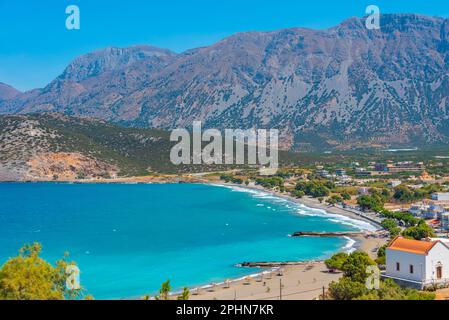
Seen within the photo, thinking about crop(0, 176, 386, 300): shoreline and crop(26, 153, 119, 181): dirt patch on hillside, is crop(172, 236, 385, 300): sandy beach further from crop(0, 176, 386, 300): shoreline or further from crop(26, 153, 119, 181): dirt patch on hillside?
crop(26, 153, 119, 181): dirt patch on hillside

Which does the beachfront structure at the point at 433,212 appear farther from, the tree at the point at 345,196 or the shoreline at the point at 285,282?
the tree at the point at 345,196

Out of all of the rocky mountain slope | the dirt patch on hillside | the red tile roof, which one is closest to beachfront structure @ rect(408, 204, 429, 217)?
the red tile roof

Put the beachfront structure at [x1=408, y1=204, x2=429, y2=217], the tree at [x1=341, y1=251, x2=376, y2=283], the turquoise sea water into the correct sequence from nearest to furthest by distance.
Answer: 1. the tree at [x1=341, y1=251, x2=376, y2=283]
2. the turquoise sea water
3. the beachfront structure at [x1=408, y1=204, x2=429, y2=217]

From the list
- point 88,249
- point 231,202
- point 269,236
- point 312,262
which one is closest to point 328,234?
point 269,236

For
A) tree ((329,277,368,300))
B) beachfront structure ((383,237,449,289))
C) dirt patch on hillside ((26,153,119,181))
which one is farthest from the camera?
dirt patch on hillside ((26,153,119,181))

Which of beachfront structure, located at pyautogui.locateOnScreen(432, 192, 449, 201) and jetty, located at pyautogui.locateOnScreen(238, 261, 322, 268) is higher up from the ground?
beachfront structure, located at pyautogui.locateOnScreen(432, 192, 449, 201)

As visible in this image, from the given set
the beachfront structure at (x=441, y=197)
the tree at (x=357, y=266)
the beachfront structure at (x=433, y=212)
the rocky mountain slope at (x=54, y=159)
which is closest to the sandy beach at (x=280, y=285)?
the tree at (x=357, y=266)
